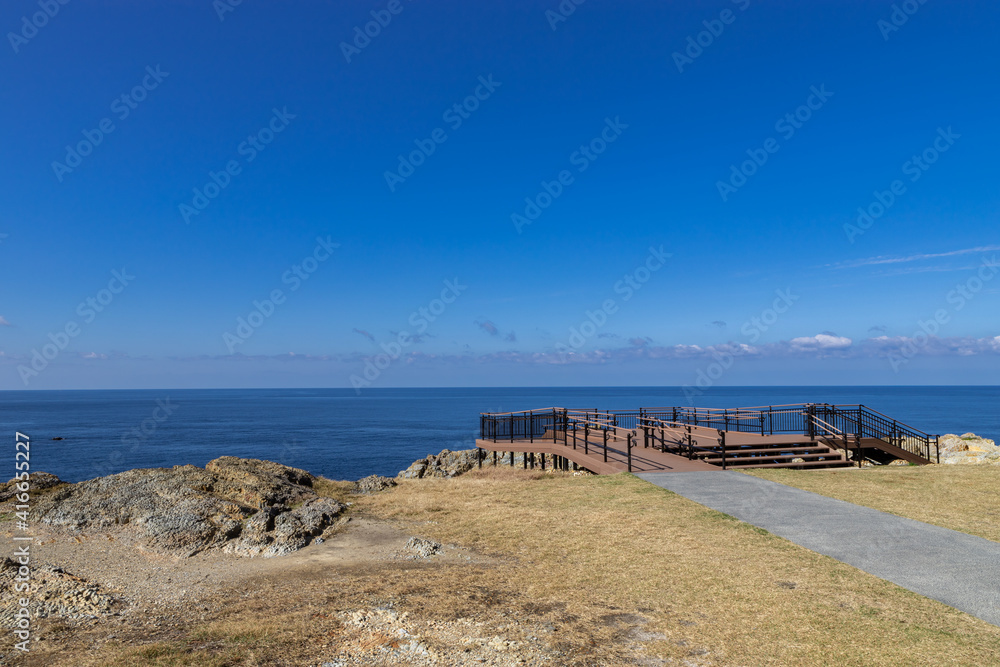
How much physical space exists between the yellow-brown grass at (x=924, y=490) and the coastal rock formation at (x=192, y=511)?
34.3ft

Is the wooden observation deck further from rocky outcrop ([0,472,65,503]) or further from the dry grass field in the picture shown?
rocky outcrop ([0,472,65,503])

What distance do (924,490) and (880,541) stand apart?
559 centimetres

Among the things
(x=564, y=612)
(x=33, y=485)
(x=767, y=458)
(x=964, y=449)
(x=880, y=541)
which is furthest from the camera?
(x=964, y=449)

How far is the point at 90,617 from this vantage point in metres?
6.32

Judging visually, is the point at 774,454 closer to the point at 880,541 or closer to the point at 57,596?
the point at 880,541

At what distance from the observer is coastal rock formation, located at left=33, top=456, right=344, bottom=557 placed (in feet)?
30.2

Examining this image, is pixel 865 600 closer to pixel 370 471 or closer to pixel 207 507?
pixel 207 507

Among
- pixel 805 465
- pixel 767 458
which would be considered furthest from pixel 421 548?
pixel 805 465

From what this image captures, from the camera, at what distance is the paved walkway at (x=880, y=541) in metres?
6.42

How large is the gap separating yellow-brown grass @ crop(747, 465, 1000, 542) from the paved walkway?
0.57 meters

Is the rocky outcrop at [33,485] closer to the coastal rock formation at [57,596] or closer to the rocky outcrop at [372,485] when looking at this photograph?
the coastal rock formation at [57,596]

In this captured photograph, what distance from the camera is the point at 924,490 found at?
12477mm

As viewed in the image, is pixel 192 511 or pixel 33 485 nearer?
pixel 192 511

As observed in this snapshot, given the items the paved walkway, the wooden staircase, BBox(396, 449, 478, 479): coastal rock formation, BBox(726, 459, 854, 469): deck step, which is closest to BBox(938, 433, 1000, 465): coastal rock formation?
the wooden staircase
